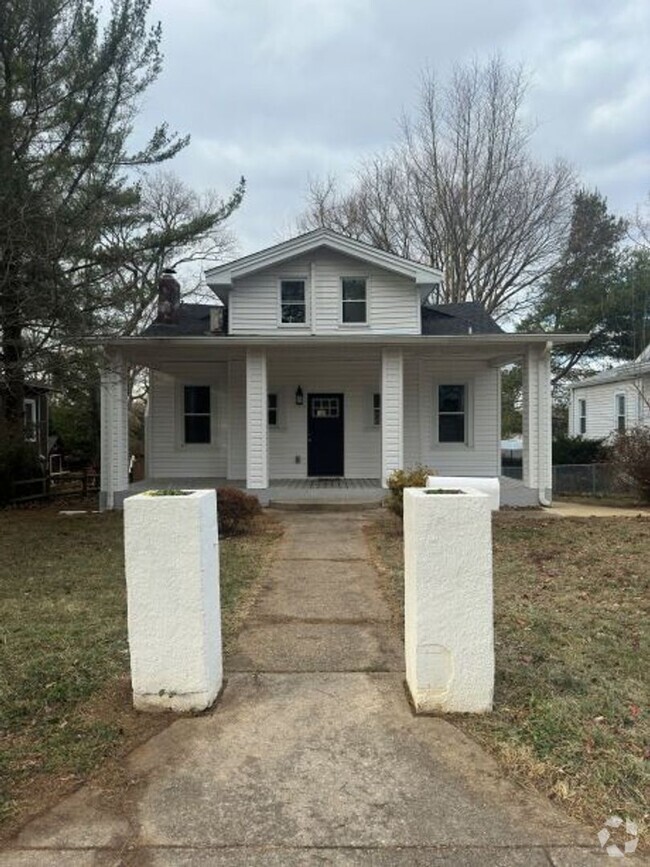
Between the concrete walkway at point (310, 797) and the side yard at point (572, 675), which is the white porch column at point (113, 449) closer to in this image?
the side yard at point (572, 675)

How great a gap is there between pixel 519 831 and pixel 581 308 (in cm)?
2884

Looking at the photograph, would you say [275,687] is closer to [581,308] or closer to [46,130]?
[46,130]

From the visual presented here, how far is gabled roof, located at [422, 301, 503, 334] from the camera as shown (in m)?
14.6

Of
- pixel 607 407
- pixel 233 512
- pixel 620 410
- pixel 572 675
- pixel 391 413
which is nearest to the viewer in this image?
pixel 572 675

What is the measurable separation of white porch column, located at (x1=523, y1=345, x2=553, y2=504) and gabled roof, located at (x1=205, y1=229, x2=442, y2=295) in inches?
103

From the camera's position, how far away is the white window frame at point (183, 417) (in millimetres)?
15328

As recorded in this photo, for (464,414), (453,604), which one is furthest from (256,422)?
(453,604)

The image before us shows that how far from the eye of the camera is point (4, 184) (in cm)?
887

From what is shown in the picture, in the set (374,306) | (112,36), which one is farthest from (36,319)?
(374,306)

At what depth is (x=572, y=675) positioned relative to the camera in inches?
162

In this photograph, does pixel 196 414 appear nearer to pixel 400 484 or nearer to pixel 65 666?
pixel 400 484

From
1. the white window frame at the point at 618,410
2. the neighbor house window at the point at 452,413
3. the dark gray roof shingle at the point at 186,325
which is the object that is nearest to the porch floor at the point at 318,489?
the neighbor house window at the point at 452,413

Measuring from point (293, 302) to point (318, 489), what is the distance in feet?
13.1

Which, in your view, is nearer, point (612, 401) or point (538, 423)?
point (538, 423)
